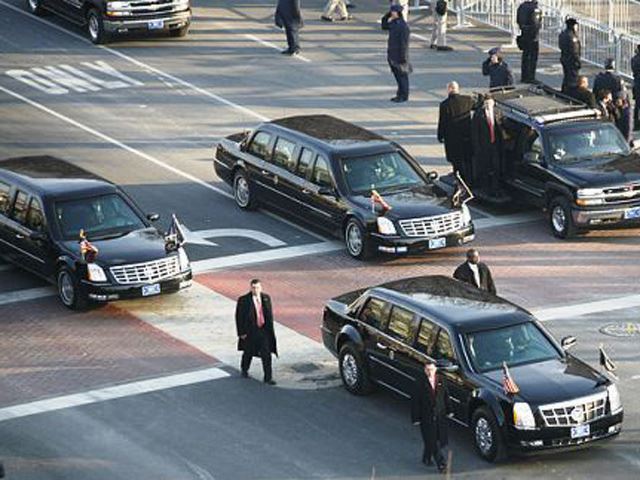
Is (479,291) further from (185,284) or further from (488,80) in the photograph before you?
(488,80)

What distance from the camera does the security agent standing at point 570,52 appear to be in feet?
130

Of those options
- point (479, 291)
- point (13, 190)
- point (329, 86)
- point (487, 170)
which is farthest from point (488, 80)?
point (479, 291)

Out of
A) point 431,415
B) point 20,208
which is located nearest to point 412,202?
point 20,208

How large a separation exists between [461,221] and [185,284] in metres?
Answer: 4.59

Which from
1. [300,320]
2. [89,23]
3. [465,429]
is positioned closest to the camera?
[465,429]

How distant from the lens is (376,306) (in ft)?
82.6

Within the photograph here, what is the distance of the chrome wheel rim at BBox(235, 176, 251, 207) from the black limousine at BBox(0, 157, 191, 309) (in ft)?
10.7

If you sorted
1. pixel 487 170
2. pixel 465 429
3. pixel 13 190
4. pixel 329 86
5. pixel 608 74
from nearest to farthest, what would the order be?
pixel 465 429, pixel 13 190, pixel 487 170, pixel 608 74, pixel 329 86

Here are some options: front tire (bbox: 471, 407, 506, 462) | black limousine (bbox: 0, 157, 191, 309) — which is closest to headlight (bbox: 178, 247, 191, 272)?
black limousine (bbox: 0, 157, 191, 309)

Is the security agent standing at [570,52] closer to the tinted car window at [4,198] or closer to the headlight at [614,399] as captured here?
the tinted car window at [4,198]

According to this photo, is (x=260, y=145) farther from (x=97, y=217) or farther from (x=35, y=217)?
(x=35, y=217)

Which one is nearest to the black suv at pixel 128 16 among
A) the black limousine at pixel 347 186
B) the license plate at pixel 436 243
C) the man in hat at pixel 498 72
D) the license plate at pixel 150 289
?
the man in hat at pixel 498 72

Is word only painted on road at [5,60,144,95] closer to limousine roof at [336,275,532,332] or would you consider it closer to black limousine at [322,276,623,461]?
black limousine at [322,276,623,461]

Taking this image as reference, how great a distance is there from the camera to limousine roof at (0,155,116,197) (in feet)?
100
